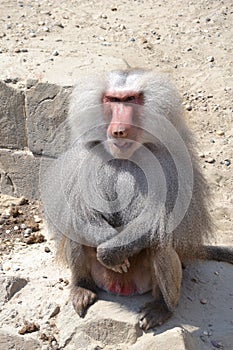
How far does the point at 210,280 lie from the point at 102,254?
86 cm

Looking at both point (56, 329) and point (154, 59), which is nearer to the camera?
point (56, 329)

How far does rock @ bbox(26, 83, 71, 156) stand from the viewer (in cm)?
475

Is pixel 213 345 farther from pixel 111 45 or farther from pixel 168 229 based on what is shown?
pixel 111 45

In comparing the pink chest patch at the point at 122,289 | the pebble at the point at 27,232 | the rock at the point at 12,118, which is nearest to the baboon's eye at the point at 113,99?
the pink chest patch at the point at 122,289

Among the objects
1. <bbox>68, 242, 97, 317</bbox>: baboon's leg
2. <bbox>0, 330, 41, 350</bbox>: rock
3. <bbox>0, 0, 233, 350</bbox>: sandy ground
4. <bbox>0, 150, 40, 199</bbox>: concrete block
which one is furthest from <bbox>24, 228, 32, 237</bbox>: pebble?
<bbox>0, 330, 41, 350</bbox>: rock

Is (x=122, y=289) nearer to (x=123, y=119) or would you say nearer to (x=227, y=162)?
(x=123, y=119)

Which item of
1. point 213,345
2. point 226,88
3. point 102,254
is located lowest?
point 213,345

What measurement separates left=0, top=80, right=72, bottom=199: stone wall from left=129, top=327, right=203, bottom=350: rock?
1.57 meters

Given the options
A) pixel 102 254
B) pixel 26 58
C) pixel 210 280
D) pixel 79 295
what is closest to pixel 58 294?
pixel 79 295

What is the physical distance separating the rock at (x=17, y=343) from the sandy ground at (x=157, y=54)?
1.77ft

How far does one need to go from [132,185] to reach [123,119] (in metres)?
0.34

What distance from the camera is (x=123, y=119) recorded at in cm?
362

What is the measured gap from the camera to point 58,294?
13.8ft

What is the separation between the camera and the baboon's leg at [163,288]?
3740 mm
